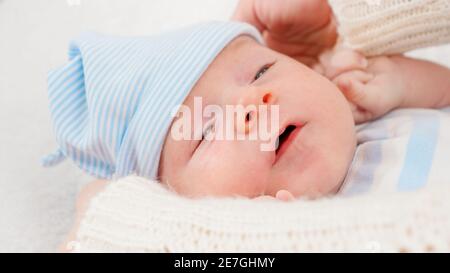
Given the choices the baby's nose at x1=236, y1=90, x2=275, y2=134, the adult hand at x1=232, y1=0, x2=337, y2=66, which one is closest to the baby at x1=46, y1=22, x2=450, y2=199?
the baby's nose at x1=236, y1=90, x2=275, y2=134

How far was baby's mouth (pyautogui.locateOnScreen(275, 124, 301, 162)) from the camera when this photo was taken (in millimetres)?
747

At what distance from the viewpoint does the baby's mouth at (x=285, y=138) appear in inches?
29.4

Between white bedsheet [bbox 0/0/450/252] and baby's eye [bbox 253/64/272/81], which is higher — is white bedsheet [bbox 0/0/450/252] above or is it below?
below

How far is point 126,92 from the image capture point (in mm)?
823

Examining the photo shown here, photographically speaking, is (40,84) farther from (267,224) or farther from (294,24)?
(267,224)

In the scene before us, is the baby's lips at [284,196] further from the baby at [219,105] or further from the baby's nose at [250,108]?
the baby's nose at [250,108]

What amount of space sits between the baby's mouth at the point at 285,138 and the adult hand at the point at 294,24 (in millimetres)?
335

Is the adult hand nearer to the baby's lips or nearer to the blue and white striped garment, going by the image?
the blue and white striped garment

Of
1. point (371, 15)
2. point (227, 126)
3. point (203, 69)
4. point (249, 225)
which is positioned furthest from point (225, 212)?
point (371, 15)

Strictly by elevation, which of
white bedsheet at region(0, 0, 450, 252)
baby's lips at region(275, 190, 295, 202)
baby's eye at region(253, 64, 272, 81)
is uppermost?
baby's eye at region(253, 64, 272, 81)

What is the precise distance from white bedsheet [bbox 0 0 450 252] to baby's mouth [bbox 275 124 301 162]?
401 millimetres

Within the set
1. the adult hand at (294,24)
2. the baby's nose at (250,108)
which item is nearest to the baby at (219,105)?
the baby's nose at (250,108)

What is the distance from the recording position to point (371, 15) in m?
0.90
